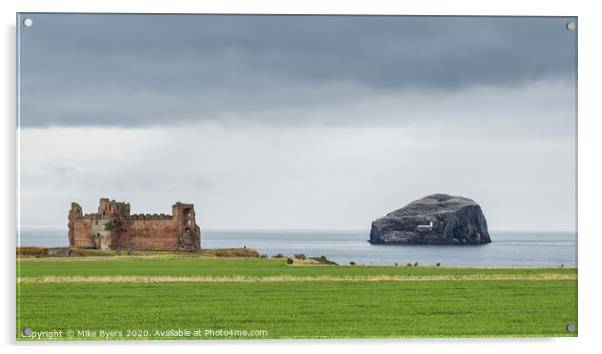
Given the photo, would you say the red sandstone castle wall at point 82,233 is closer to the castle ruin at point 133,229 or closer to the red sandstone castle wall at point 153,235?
the castle ruin at point 133,229

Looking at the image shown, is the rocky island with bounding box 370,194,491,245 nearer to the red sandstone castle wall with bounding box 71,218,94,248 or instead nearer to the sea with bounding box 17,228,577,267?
the sea with bounding box 17,228,577,267

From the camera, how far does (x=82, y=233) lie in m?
27.6

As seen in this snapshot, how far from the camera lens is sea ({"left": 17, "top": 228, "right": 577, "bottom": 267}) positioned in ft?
67.0

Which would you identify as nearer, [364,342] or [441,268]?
[364,342]

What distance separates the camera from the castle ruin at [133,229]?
27297 mm

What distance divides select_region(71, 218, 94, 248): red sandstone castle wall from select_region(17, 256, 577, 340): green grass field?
3.62 feet

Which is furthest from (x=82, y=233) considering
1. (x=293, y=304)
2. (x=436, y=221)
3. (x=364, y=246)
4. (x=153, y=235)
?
(x=153, y=235)

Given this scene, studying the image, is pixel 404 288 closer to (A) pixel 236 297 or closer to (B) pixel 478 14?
(A) pixel 236 297

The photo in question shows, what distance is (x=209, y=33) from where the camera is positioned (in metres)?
19.8

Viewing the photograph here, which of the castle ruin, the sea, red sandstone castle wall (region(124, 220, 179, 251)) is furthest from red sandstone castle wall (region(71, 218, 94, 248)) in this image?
red sandstone castle wall (region(124, 220, 179, 251))

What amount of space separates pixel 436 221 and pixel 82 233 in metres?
11.1
